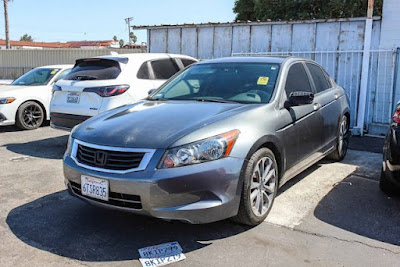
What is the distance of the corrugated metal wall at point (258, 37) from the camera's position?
357 inches

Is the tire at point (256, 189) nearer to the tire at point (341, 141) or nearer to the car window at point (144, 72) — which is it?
the tire at point (341, 141)

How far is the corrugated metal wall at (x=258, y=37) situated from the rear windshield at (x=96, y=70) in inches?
196

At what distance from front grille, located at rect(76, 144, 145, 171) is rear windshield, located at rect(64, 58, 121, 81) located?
300cm

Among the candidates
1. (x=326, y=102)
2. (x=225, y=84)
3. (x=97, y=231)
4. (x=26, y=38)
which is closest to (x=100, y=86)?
(x=225, y=84)

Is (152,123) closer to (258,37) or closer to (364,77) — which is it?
(364,77)

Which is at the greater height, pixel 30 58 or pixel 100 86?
pixel 30 58

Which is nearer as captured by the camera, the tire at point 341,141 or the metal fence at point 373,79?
the tire at point 341,141

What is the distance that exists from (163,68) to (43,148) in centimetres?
256

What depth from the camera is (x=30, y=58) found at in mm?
28922

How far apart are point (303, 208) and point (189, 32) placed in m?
8.17

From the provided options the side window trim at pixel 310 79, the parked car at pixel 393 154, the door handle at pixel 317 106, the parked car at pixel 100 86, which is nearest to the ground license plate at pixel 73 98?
the parked car at pixel 100 86

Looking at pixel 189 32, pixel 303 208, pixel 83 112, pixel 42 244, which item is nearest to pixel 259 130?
pixel 303 208

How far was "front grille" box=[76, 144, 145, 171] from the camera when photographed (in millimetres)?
3176

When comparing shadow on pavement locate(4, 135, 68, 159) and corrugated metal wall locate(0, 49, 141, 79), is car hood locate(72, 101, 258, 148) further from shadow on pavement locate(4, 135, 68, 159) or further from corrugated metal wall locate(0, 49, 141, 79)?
corrugated metal wall locate(0, 49, 141, 79)
